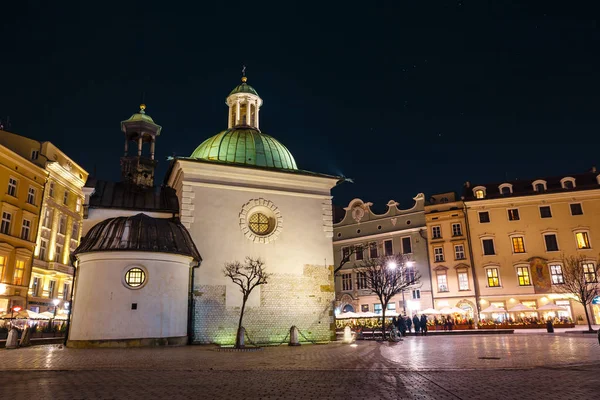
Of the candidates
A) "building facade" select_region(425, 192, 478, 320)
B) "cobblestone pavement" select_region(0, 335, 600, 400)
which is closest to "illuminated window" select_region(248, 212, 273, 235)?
"cobblestone pavement" select_region(0, 335, 600, 400)

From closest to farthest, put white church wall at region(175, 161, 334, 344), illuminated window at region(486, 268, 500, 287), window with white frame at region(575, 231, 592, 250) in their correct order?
1. white church wall at region(175, 161, 334, 344)
2. window with white frame at region(575, 231, 592, 250)
3. illuminated window at region(486, 268, 500, 287)

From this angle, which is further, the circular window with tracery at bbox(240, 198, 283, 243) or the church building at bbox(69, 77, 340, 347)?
the circular window with tracery at bbox(240, 198, 283, 243)

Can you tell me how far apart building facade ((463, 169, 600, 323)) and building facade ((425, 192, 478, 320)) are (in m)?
0.74

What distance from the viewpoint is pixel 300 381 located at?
29.8ft

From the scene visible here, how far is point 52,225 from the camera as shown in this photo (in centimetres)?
3856

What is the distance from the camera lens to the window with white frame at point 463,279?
1615 inches

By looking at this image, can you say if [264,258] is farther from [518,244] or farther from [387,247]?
[518,244]

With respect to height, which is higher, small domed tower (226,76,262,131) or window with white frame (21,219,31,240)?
small domed tower (226,76,262,131)

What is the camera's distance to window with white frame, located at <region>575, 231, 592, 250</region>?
38.5 meters

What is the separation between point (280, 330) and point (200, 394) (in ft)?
51.9

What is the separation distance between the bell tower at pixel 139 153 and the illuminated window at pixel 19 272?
14.1 m

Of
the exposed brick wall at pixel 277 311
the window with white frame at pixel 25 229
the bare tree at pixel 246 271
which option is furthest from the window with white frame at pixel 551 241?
the window with white frame at pixel 25 229

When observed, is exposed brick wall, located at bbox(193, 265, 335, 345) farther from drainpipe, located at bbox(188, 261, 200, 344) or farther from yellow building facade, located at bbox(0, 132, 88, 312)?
yellow building facade, located at bbox(0, 132, 88, 312)

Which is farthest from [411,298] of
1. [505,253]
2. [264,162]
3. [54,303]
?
[54,303]
